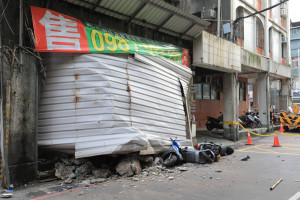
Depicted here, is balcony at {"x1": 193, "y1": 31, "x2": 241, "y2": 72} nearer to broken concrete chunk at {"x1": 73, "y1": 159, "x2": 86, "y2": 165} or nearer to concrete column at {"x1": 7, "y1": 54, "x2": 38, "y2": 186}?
broken concrete chunk at {"x1": 73, "y1": 159, "x2": 86, "y2": 165}

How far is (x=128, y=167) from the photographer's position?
267 inches

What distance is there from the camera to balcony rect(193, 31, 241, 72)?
37.5ft

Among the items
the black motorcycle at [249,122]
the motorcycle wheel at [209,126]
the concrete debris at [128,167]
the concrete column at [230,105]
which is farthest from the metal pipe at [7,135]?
the black motorcycle at [249,122]

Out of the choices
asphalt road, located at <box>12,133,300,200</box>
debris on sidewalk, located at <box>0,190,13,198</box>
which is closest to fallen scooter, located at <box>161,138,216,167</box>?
asphalt road, located at <box>12,133,300,200</box>

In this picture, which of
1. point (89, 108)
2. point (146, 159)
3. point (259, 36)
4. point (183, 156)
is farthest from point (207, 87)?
point (89, 108)

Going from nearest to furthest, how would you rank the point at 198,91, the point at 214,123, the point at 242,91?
the point at 214,123 → the point at 198,91 → the point at 242,91

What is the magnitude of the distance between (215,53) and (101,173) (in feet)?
26.1

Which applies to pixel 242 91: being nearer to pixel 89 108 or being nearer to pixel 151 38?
pixel 151 38

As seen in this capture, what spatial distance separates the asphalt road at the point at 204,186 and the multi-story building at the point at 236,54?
206 inches

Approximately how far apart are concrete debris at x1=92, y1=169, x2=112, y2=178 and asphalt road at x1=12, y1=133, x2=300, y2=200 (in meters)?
0.34

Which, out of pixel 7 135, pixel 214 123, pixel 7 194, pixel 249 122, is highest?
pixel 7 135

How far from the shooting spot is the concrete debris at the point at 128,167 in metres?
6.76

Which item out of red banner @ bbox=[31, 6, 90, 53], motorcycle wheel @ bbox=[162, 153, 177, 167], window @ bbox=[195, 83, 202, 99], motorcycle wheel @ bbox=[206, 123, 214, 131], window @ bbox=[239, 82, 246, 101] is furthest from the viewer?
window @ bbox=[239, 82, 246, 101]

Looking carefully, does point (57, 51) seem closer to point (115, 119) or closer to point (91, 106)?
point (91, 106)
